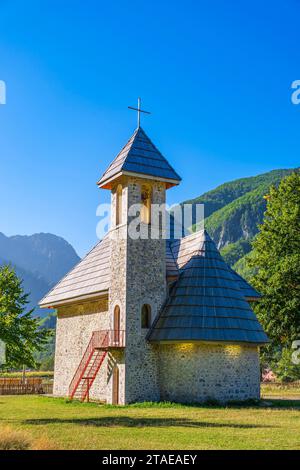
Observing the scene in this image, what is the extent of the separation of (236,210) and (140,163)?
11606 centimetres

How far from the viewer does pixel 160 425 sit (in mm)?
14164

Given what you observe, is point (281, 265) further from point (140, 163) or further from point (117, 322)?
point (117, 322)

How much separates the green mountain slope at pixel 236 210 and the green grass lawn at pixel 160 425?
95407mm

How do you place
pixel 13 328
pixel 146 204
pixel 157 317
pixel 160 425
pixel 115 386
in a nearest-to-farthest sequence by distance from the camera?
pixel 160 425, pixel 13 328, pixel 115 386, pixel 157 317, pixel 146 204

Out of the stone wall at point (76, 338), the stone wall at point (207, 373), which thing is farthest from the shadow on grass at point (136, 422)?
the stone wall at point (76, 338)

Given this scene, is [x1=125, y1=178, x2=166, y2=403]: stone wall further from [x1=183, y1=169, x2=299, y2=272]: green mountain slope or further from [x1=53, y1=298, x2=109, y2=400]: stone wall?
[x1=183, y1=169, x2=299, y2=272]: green mountain slope

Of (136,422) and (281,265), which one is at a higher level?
(281,265)

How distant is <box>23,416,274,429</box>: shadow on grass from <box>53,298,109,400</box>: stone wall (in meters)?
6.69

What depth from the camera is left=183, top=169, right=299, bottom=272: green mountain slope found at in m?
128

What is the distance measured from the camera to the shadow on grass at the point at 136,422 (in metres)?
14.1

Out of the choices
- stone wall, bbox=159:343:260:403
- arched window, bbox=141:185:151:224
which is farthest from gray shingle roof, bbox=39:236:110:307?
stone wall, bbox=159:343:260:403

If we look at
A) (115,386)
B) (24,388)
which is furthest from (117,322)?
(24,388)
